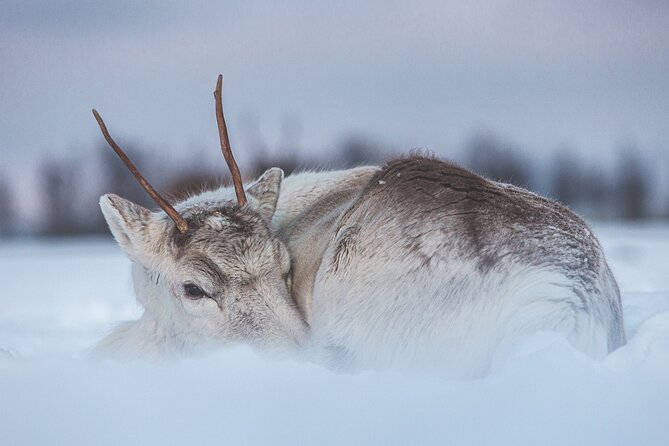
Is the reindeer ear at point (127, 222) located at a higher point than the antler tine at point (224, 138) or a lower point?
lower

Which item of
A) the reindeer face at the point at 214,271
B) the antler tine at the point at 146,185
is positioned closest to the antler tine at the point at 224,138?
the reindeer face at the point at 214,271

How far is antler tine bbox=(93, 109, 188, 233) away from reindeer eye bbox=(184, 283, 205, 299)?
24 cm

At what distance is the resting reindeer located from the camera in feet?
8.51

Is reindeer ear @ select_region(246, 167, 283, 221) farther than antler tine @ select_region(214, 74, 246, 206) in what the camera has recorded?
Yes

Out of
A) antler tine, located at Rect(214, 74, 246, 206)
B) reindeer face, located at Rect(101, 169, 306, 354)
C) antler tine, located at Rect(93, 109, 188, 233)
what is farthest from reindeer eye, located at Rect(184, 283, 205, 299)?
antler tine, located at Rect(214, 74, 246, 206)

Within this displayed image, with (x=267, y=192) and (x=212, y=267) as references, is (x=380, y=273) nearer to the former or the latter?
(x=212, y=267)

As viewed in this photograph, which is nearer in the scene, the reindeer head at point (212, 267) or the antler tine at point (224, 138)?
the reindeer head at point (212, 267)

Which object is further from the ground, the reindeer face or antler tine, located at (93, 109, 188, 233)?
antler tine, located at (93, 109, 188, 233)

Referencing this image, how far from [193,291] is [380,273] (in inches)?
36.0

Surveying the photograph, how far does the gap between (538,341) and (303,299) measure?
1229 mm

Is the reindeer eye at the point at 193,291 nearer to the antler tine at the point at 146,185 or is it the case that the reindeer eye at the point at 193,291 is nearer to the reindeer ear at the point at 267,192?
the antler tine at the point at 146,185

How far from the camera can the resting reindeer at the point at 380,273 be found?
8.51 ft

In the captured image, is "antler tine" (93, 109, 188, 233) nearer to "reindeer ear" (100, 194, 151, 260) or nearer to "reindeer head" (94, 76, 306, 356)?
"reindeer head" (94, 76, 306, 356)

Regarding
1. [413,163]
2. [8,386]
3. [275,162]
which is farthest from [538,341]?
[275,162]
